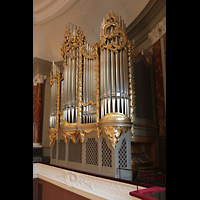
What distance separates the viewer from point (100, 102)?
5203 mm

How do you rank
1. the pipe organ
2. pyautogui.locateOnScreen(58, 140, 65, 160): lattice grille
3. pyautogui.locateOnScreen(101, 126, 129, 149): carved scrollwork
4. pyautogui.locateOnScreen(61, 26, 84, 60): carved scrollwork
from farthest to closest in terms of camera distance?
pyautogui.locateOnScreen(58, 140, 65, 160): lattice grille < pyautogui.locateOnScreen(61, 26, 84, 60): carved scrollwork < the pipe organ < pyautogui.locateOnScreen(101, 126, 129, 149): carved scrollwork

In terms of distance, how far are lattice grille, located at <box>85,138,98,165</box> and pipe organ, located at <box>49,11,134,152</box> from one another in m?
0.26

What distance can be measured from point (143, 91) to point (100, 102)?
1.37 meters

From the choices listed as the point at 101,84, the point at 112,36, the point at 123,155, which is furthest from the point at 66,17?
the point at 123,155

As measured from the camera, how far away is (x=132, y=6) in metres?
7.39

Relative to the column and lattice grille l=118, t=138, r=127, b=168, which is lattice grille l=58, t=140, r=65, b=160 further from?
the column

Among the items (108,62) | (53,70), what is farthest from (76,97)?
(53,70)

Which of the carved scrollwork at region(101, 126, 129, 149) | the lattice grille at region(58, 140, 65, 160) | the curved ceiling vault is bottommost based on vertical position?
the lattice grille at region(58, 140, 65, 160)

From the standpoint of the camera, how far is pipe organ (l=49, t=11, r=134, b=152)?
4831mm

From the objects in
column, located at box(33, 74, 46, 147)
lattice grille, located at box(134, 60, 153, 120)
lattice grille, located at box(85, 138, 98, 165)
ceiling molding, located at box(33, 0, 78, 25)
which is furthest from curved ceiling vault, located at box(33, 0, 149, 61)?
lattice grille, located at box(85, 138, 98, 165)

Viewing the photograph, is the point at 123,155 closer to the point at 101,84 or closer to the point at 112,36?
the point at 101,84

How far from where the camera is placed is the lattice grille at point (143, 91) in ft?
18.1
